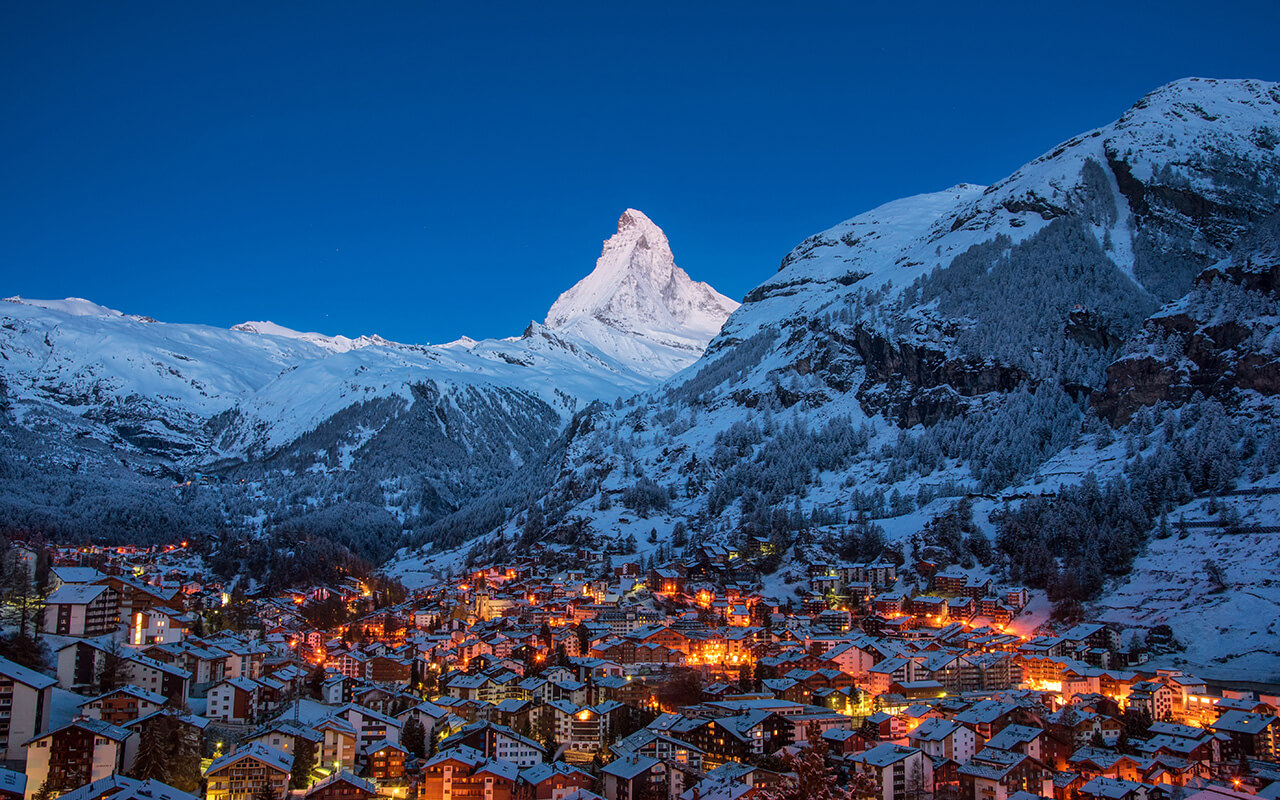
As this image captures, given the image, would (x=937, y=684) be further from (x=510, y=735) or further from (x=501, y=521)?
(x=501, y=521)

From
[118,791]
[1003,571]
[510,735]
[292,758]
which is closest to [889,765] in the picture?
[510,735]

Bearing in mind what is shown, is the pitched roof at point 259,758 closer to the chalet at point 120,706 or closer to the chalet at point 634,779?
the chalet at point 120,706

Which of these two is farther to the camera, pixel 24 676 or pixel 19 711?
pixel 24 676

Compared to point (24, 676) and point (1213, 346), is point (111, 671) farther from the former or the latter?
point (1213, 346)

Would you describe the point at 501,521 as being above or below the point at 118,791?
above

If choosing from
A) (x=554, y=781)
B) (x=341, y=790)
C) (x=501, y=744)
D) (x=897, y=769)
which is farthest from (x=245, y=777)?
(x=897, y=769)

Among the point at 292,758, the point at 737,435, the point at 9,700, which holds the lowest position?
the point at 292,758
